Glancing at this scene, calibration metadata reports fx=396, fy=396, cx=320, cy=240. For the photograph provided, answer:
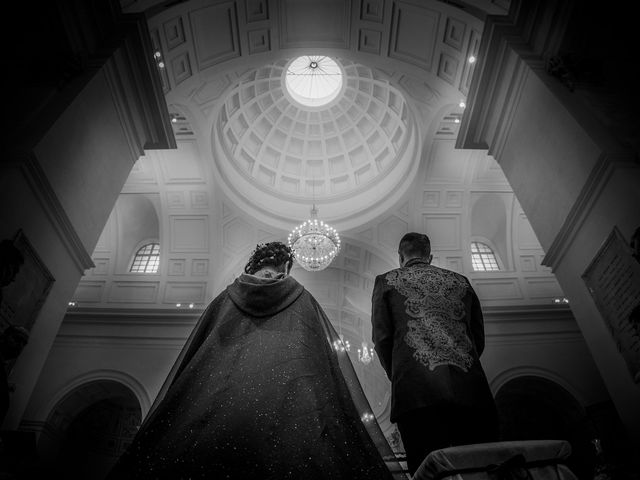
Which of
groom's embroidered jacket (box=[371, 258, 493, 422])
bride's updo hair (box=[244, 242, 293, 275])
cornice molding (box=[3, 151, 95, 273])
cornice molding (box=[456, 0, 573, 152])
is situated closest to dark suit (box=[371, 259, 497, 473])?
groom's embroidered jacket (box=[371, 258, 493, 422])

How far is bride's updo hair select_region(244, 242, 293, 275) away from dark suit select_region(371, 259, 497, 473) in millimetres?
859

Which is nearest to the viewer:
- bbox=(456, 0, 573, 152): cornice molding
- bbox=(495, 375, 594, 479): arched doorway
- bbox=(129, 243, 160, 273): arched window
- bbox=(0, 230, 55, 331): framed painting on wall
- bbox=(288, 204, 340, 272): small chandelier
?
bbox=(0, 230, 55, 331): framed painting on wall

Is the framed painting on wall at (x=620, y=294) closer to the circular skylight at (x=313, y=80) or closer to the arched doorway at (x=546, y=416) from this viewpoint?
the arched doorway at (x=546, y=416)

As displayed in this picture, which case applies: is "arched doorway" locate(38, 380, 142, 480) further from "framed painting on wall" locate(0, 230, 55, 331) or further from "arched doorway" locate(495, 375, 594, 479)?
"arched doorway" locate(495, 375, 594, 479)

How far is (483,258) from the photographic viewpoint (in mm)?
13773

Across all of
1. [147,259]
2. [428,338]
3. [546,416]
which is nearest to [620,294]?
[428,338]

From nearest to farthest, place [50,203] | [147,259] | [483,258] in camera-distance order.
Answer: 1. [50,203]
2. [483,258]
3. [147,259]

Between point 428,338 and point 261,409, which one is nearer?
point 261,409

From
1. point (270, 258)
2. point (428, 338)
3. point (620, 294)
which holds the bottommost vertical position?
point (428, 338)

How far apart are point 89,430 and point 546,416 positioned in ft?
48.4

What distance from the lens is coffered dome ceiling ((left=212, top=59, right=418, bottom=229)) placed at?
13656 millimetres

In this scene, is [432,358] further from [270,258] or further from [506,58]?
[506,58]

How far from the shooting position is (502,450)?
1.78 m

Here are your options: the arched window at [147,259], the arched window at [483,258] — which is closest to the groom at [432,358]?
the arched window at [483,258]
